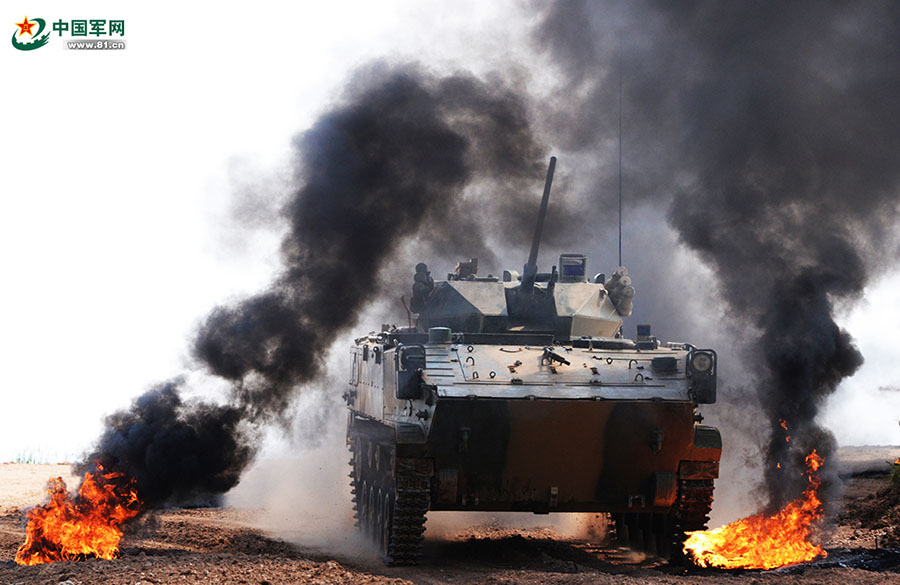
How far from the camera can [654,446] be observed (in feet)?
43.1

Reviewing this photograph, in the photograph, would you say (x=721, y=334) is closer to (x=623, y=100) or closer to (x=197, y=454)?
(x=623, y=100)

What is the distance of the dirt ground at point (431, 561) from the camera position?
11.6 m

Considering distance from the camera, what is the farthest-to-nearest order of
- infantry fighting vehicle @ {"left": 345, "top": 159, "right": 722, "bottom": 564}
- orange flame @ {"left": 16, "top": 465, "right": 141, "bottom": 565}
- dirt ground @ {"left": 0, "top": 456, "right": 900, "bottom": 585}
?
1. orange flame @ {"left": 16, "top": 465, "right": 141, "bottom": 565}
2. infantry fighting vehicle @ {"left": 345, "top": 159, "right": 722, "bottom": 564}
3. dirt ground @ {"left": 0, "top": 456, "right": 900, "bottom": 585}

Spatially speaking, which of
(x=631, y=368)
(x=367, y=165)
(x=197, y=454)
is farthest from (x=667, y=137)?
(x=197, y=454)

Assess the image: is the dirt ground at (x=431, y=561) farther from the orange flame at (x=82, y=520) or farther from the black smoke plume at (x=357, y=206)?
the black smoke plume at (x=357, y=206)

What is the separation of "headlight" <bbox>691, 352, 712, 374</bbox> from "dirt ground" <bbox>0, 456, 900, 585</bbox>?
2155 mm

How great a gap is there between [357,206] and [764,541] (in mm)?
9324

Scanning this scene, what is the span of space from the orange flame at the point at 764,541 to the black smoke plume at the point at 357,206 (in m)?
6.66

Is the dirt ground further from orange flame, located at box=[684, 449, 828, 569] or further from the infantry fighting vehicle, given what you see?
the infantry fighting vehicle

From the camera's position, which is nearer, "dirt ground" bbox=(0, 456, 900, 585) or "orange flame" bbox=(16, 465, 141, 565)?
"dirt ground" bbox=(0, 456, 900, 585)

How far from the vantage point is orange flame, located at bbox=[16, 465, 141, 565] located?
1354 centimetres

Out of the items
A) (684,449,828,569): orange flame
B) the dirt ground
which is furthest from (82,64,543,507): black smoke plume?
(684,449,828,569): orange flame

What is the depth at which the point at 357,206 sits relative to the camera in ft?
69.7

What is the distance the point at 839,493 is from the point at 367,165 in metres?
9.50
